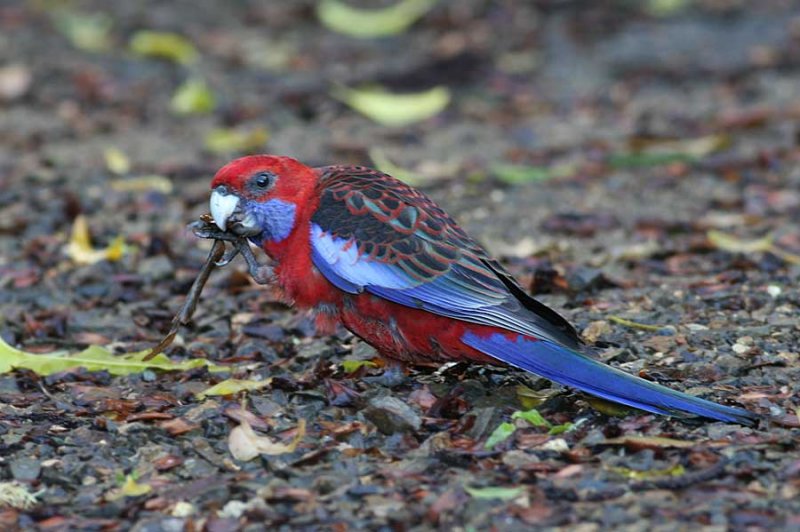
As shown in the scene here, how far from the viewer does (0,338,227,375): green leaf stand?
5.11m

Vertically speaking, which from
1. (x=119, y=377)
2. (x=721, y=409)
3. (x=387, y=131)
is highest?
(x=387, y=131)

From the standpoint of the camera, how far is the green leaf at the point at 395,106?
9.93m

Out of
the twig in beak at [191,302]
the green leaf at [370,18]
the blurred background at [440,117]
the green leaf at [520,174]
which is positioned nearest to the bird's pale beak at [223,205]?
the twig in beak at [191,302]

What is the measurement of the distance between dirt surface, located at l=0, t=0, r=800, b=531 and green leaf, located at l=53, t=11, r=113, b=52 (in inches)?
4.0

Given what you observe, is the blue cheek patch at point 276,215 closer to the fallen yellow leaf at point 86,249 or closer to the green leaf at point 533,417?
the green leaf at point 533,417

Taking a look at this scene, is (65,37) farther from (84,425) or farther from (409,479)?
(409,479)

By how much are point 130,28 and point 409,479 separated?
8.79 metres

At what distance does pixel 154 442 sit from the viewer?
4.39 m

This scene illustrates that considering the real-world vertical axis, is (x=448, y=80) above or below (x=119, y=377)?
above

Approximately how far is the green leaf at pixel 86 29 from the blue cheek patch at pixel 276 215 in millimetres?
7097

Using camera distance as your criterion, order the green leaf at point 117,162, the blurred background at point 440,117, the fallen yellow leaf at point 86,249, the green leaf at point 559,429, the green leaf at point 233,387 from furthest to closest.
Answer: the green leaf at point 117,162 → the blurred background at point 440,117 → the fallen yellow leaf at point 86,249 → the green leaf at point 233,387 → the green leaf at point 559,429

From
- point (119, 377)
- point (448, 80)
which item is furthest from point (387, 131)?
point (119, 377)

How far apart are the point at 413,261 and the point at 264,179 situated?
0.71m

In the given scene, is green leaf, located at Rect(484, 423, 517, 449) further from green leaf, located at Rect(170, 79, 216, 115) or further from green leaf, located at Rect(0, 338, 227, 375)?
green leaf, located at Rect(170, 79, 216, 115)
